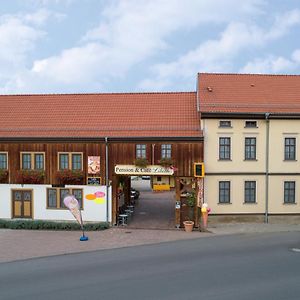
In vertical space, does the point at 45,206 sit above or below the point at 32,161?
below

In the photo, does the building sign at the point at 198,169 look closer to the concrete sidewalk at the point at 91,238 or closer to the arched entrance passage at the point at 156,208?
the arched entrance passage at the point at 156,208

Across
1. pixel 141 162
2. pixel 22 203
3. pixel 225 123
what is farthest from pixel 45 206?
pixel 225 123

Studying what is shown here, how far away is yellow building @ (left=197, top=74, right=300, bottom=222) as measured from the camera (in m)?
24.0

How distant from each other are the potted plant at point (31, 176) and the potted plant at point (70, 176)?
101cm

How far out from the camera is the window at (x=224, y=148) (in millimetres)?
24109

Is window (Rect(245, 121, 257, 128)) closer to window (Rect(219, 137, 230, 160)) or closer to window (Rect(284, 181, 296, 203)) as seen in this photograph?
window (Rect(219, 137, 230, 160))

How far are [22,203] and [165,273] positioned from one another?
44.9 ft

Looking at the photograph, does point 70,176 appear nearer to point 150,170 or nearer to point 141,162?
point 141,162

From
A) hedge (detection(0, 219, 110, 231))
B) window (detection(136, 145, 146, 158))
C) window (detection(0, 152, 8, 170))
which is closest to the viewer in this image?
hedge (detection(0, 219, 110, 231))

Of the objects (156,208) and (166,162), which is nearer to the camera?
(166,162)

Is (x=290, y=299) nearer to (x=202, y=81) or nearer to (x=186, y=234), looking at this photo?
(x=186, y=234)

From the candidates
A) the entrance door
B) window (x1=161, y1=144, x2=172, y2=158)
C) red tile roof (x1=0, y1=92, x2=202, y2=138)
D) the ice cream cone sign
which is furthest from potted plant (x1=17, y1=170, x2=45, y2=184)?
window (x1=161, y1=144, x2=172, y2=158)

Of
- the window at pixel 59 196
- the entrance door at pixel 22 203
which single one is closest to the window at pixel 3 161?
the entrance door at pixel 22 203

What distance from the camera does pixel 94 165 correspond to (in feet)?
79.1
